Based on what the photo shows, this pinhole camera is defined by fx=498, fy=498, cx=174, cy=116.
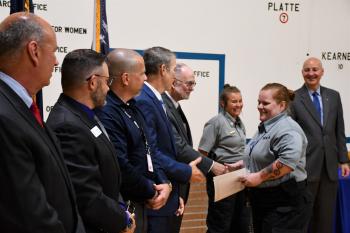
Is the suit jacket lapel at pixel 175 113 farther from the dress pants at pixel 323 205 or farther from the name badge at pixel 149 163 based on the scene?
the dress pants at pixel 323 205

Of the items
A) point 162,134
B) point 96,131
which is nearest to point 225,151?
point 162,134

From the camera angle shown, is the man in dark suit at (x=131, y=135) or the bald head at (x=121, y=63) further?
the bald head at (x=121, y=63)

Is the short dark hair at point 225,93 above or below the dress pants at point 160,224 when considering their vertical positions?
above

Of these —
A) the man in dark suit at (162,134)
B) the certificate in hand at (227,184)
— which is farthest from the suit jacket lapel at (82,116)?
the certificate in hand at (227,184)

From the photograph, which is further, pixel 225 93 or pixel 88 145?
pixel 225 93

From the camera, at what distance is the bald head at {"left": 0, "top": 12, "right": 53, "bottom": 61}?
1518 millimetres

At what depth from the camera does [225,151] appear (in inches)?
178

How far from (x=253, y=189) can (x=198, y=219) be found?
1.60 metres

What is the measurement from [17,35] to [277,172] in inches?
86.7

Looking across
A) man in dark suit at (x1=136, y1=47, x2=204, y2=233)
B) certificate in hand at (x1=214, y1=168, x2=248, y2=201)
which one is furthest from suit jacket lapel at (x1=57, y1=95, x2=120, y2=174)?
certificate in hand at (x1=214, y1=168, x2=248, y2=201)

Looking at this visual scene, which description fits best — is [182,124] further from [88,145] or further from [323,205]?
[323,205]

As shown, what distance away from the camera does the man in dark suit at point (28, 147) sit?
1364mm

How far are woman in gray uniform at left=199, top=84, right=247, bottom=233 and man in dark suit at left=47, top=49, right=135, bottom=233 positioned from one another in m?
2.35

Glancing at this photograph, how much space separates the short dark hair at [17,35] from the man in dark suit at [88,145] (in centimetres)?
50
